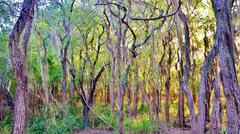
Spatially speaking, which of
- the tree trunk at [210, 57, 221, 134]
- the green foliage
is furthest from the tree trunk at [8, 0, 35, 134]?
the tree trunk at [210, 57, 221, 134]

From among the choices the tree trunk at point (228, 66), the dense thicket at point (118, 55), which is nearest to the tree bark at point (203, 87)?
the dense thicket at point (118, 55)

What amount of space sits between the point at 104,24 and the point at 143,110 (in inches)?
276

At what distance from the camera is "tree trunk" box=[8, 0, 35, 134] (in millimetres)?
5953

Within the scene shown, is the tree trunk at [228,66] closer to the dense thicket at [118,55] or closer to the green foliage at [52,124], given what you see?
the dense thicket at [118,55]

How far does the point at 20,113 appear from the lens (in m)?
5.95

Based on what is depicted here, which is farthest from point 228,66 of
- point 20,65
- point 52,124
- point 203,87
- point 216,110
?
point 52,124

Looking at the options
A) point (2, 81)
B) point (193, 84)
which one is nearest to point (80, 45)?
point (2, 81)

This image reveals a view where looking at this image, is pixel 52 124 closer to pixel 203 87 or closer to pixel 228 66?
pixel 203 87

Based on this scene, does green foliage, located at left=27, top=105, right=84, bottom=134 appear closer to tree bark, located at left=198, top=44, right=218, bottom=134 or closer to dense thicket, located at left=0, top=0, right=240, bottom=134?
dense thicket, located at left=0, top=0, right=240, bottom=134

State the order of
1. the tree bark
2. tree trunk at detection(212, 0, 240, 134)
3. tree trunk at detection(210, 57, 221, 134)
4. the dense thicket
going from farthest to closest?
1. tree trunk at detection(210, 57, 221, 134)
2. the dense thicket
3. the tree bark
4. tree trunk at detection(212, 0, 240, 134)

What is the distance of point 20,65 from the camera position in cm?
614

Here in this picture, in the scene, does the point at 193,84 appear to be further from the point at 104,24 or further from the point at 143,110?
the point at 104,24

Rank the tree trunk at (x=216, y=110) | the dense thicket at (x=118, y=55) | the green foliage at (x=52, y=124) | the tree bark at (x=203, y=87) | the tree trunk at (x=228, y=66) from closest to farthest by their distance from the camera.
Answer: the tree trunk at (x=228, y=66), the tree bark at (x=203, y=87), the dense thicket at (x=118, y=55), the tree trunk at (x=216, y=110), the green foliage at (x=52, y=124)

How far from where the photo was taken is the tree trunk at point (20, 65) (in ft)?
19.5
